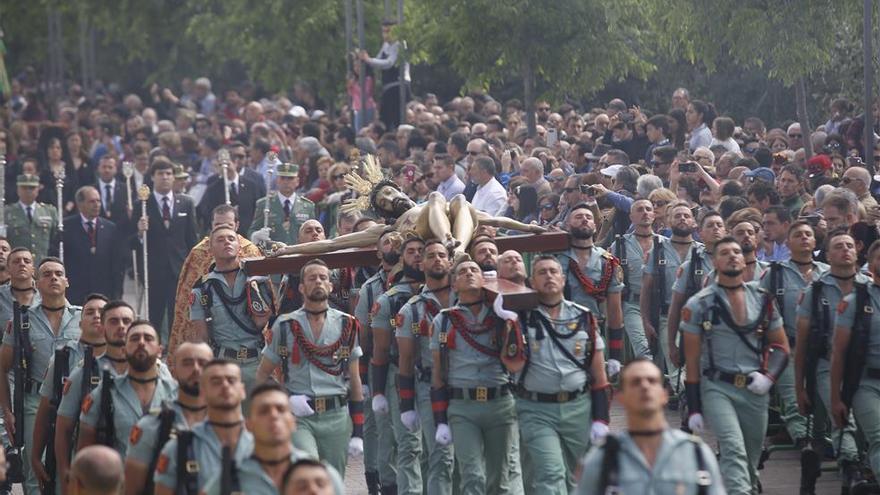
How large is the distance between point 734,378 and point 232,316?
4.11 meters

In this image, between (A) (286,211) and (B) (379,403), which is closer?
(B) (379,403)

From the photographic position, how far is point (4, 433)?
1515 centimetres

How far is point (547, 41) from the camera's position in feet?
77.3

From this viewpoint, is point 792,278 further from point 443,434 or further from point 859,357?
point 443,434

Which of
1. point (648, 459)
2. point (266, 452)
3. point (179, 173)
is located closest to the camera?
point (648, 459)

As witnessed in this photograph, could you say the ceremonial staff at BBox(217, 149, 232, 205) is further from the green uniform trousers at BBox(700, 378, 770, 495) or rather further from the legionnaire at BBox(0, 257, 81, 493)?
the green uniform trousers at BBox(700, 378, 770, 495)

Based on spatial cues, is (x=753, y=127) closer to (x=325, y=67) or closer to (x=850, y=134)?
(x=850, y=134)

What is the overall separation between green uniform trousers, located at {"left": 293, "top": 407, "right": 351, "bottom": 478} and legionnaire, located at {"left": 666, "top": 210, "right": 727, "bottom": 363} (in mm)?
2872

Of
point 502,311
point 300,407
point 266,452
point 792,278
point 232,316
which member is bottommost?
point 266,452

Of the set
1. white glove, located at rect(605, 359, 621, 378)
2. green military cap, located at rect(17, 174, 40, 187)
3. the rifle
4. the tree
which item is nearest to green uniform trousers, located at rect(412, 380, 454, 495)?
white glove, located at rect(605, 359, 621, 378)

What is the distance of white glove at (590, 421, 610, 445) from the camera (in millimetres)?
12705

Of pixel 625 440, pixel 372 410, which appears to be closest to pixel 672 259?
pixel 372 410

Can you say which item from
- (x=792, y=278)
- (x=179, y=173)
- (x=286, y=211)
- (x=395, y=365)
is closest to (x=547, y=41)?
(x=286, y=211)

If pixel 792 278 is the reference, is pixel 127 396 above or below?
below
